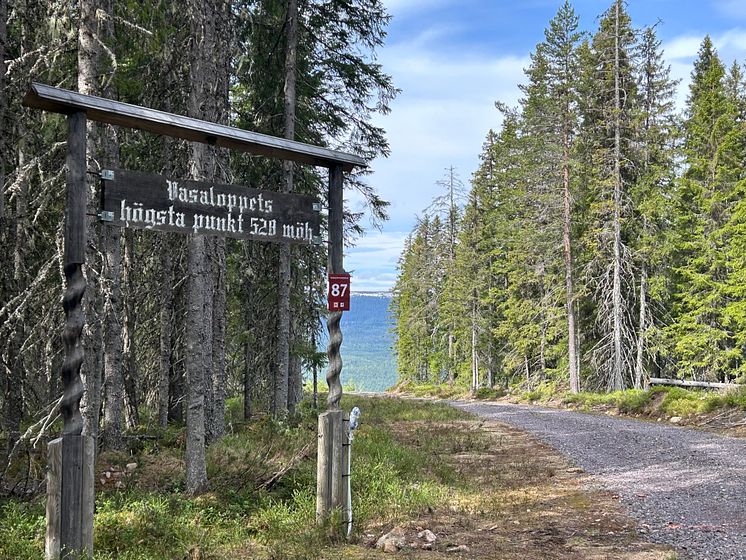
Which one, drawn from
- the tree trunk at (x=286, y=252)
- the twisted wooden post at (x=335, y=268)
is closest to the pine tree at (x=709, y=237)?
the tree trunk at (x=286, y=252)

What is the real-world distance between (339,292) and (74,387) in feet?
9.64

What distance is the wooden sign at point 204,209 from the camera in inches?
212

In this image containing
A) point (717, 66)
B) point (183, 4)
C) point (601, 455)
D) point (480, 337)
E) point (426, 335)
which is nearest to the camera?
point (183, 4)

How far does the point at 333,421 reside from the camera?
654cm

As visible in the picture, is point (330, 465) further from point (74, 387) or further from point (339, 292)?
point (74, 387)

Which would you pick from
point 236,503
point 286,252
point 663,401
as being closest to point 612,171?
point 663,401

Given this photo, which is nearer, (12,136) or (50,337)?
(50,337)

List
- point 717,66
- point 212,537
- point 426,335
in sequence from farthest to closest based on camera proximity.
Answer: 1. point 426,335
2. point 717,66
3. point 212,537

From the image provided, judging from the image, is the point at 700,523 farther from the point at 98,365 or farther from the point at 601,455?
the point at 98,365

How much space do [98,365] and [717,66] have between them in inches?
1098

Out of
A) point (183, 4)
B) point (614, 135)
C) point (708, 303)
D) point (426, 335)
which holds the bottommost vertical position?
point (426, 335)

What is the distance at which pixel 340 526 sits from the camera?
19.9 feet

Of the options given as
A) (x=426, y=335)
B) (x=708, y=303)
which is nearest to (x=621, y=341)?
(x=708, y=303)

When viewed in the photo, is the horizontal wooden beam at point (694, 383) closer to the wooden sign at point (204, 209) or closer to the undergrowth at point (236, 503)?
the undergrowth at point (236, 503)
